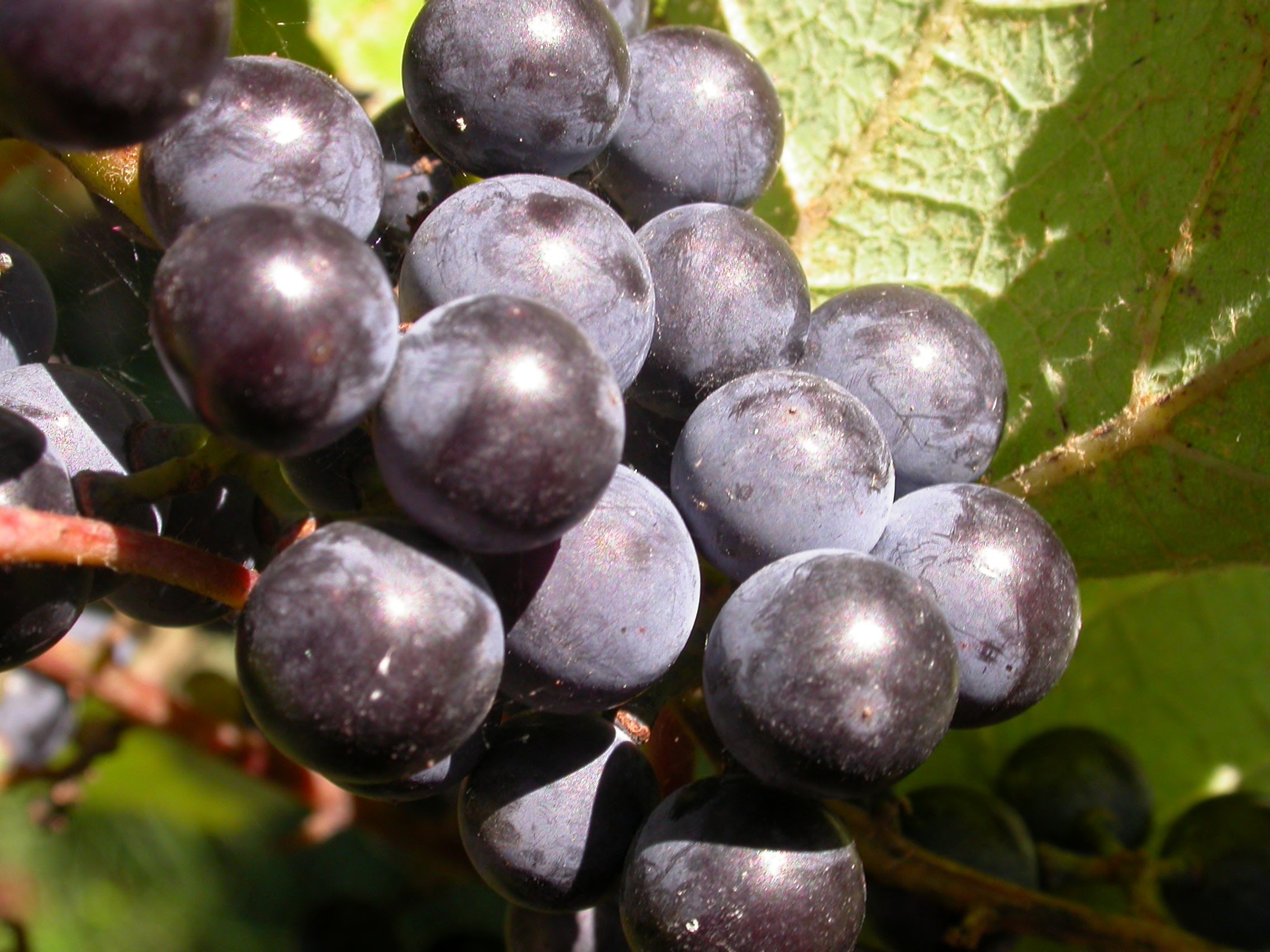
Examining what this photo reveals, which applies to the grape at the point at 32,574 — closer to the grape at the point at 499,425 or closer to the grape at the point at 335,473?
the grape at the point at 335,473

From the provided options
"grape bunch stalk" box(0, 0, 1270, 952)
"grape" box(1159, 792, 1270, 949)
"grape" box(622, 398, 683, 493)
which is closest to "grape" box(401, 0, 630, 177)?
"grape bunch stalk" box(0, 0, 1270, 952)

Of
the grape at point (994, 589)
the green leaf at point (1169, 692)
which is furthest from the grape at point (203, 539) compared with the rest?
the green leaf at point (1169, 692)

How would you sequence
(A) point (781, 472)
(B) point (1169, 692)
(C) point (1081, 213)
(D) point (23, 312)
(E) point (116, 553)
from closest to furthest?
(E) point (116, 553) < (A) point (781, 472) < (D) point (23, 312) < (C) point (1081, 213) < (B) point (1169, 692)

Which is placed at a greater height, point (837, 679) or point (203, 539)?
point (837, 679)

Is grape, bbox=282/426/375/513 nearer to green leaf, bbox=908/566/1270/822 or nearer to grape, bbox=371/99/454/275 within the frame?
grape, bbox=371/99/454/275

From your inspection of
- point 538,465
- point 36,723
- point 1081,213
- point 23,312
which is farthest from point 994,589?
point 36,723

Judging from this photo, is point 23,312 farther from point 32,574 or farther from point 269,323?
point 269,323

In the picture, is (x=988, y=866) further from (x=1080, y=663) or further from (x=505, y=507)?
(x=505, y=507)
